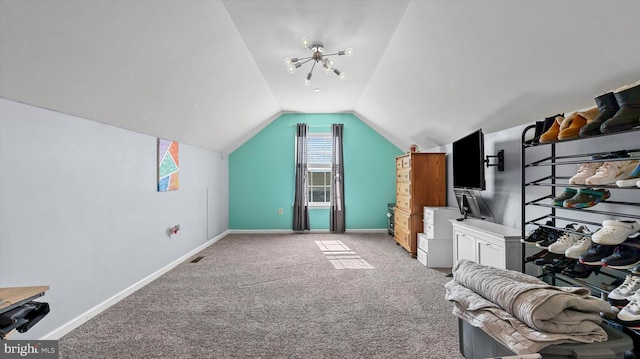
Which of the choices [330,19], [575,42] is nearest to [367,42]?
[330,19]

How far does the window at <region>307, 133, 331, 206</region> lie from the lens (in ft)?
21.6

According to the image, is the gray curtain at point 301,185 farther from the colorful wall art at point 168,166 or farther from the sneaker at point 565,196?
the sneaker at point 565,196

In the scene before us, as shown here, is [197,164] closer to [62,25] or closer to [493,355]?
[62,25]

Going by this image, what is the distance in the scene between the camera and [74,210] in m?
2.37

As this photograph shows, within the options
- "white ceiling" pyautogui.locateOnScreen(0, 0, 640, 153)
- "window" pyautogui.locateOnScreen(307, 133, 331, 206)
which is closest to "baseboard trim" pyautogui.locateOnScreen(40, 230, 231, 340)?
"white ceiling" pyautogui.locateOnScreen(0, 0, 640, 153)

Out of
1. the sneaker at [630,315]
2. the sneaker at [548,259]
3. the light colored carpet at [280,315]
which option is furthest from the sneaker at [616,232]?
the light colored carpet at [280,315]

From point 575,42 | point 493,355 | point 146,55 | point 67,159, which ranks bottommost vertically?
point 493,355

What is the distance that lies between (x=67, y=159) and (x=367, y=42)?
296 cm

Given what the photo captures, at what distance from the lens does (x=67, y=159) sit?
90.4 inches

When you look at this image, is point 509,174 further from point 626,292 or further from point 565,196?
point 626,292

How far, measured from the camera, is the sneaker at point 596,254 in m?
1.67

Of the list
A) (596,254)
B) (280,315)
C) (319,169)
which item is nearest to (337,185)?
(319,169)

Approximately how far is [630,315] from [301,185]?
5.39 meters

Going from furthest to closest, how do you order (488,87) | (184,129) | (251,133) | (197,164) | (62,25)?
1. (251,133)
2. (197,164)
3. (184,129)
4. (488,87)
5. (62,25)
